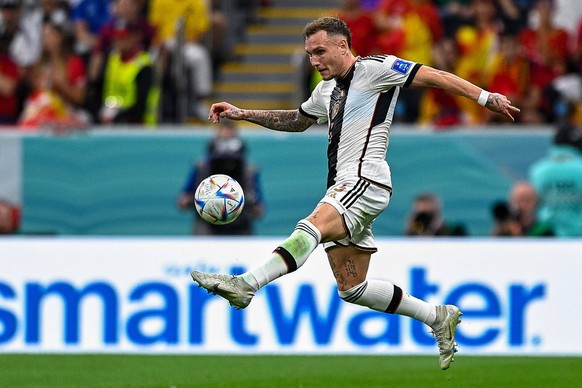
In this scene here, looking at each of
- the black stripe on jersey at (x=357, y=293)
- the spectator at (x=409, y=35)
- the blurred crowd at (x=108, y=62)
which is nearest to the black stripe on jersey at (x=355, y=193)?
the black stripe on jersey at (x=357, y=293)

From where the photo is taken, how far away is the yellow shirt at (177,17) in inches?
720

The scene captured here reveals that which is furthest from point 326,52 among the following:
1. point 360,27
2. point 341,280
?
point 360,27

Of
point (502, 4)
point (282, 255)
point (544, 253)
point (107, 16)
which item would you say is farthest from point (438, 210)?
point (282, 255)

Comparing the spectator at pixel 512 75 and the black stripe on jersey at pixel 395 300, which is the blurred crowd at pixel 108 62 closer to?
the spectator at pixel 512 75

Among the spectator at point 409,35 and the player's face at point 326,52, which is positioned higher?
the spectator at point 409,35

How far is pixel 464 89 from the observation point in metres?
9.66

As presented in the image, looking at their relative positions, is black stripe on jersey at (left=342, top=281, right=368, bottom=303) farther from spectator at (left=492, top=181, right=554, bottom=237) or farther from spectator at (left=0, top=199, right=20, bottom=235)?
spectator at (left=0, top=199, right=20, bottom=235)

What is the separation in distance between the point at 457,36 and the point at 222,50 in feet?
11.8

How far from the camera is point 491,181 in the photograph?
17.0m

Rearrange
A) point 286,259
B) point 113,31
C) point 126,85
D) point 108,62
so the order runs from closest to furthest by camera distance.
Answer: point 286,259 < point 126,85 < point 108,62 < point 113,31

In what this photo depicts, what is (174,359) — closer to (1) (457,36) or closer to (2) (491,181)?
(2) (491,181)

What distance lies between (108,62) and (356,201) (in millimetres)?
8807

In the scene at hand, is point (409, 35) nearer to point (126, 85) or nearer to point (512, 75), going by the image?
point (512, 75)

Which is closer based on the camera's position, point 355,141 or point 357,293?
point 355,141
